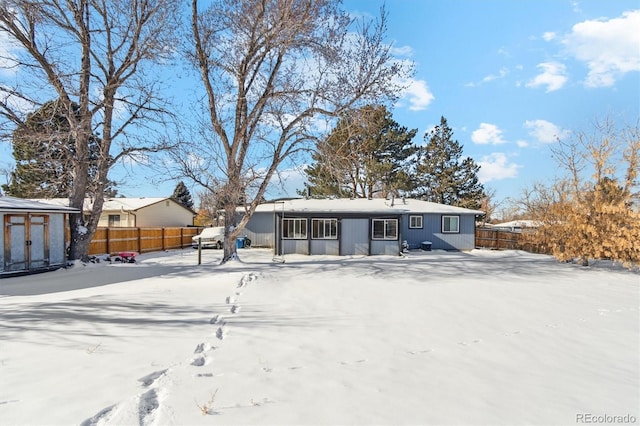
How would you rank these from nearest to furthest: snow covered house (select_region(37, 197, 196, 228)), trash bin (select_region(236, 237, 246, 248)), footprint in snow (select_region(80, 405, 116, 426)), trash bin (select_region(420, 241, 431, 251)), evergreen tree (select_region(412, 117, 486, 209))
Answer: footprint in snow (select_region(80, 405, 116, 426)) < trash bin (select_region(420, 241, 431, 251)) < trash bin (select_region(236, 237, 246, 248)) < snow covered house (select_region(37, 197, 196, 228)) < evergreen tree (select_region(412, 117, 486, 209))

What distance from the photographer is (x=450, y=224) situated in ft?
74.6

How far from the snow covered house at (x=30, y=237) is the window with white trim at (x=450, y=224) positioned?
2002 centimetres

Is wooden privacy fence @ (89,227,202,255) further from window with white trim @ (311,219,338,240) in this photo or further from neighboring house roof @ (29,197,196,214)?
window with white trim @ (311,219,338,240)

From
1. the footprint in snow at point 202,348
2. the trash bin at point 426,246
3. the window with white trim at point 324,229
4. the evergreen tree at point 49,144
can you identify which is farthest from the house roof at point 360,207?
the footprint in snow at point 202,348

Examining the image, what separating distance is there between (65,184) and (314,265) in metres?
10.8

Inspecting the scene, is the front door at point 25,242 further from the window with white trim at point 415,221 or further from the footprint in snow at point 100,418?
the window with white trim at point 415,221

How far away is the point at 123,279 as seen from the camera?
1049 cm

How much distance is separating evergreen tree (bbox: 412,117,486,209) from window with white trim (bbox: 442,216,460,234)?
9.52 meters

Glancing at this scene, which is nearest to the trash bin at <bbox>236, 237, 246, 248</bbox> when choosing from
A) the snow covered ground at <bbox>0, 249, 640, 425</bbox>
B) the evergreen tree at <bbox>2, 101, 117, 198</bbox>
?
the evergreen tree at <bbox>2, 101, 117, 198</bbox>

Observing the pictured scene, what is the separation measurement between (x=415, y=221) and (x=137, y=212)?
20.4 meters

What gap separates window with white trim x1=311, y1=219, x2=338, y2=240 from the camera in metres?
19.2

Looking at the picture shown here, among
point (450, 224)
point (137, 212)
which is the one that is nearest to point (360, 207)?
point (450, 224)

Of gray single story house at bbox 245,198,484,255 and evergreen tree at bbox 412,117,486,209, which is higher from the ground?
evergreen tree at bbox 412,117,486,209

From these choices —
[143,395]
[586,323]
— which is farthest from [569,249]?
[143,395]
